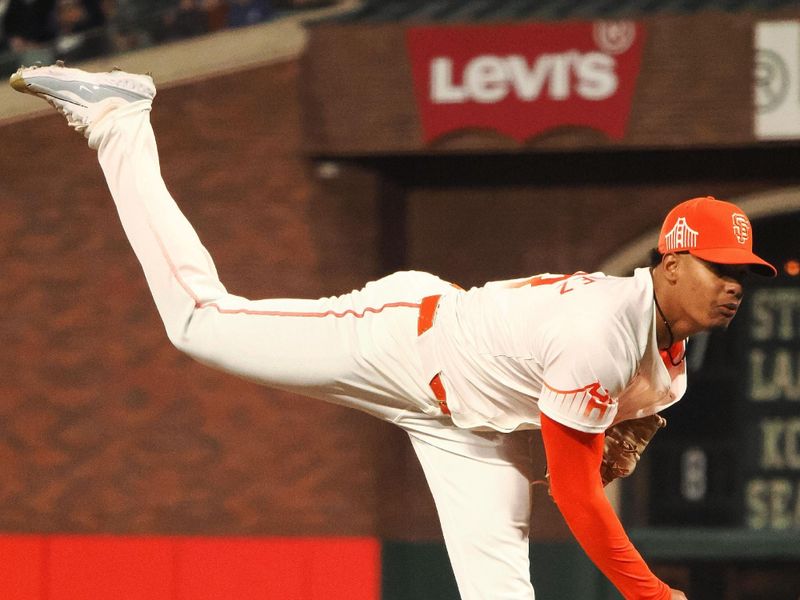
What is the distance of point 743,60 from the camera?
7039 mm

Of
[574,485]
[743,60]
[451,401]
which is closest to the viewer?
[574,485]

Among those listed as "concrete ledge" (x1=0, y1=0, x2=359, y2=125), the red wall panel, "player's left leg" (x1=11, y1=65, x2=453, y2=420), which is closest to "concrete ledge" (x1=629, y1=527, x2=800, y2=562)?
the red wall panel

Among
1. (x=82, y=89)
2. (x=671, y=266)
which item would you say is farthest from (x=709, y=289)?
(x=82, y=89)

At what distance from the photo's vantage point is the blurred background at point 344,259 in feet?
23.8

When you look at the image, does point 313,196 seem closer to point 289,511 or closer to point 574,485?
point 289,511

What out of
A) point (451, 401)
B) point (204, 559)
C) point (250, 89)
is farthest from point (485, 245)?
point (451, 401)

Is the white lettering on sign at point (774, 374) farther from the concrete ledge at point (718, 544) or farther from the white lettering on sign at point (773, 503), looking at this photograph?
the concrete ledge at point (718, 544)

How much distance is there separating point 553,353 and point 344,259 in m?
4.07

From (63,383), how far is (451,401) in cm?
430

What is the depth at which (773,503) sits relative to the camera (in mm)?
7438

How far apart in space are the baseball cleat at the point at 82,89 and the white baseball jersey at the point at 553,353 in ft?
4.00

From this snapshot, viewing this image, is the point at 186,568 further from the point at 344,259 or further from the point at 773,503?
the point at 773,503

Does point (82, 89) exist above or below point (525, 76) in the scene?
below

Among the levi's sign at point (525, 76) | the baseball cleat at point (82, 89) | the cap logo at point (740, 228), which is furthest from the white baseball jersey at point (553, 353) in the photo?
the levi's sign at point (525, 76)
